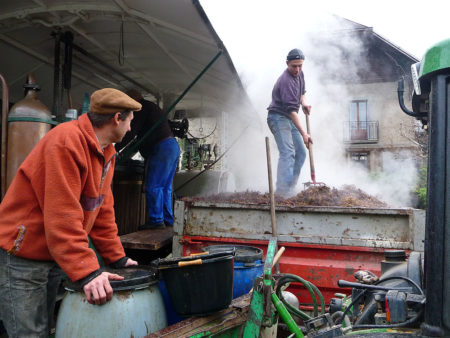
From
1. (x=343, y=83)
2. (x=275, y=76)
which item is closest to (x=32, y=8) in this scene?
(x=275, y=76)

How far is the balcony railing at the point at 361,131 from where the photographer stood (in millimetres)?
21886

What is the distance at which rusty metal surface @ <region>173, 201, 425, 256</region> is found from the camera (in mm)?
3186

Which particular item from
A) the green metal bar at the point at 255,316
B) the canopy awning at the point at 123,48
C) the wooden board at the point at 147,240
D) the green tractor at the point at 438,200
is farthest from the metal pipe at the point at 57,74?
the green tractor at the point at 438,200

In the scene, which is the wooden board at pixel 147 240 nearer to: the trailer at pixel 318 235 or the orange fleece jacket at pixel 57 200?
the trailer at pixel 318 235

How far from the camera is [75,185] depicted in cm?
189

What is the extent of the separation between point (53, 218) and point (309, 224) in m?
2.35

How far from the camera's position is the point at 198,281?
2006mm

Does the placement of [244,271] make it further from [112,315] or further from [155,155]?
[155,155]

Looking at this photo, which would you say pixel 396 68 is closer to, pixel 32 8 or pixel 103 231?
pixel 32 8

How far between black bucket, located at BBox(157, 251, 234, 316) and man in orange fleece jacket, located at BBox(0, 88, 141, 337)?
0.34 metres

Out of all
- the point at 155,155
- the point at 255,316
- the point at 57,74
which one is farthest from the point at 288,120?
the point at 255,316

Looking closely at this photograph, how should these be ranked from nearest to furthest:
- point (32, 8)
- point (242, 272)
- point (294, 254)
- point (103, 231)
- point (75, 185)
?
point (75, 185), point (103, 231), point (242, 272), point (294, 254), point (32, 8)

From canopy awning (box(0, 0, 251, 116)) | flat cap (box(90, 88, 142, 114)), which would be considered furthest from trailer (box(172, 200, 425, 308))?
canopy awning (box(0, 0, 251, 116))

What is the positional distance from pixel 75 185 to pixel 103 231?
26.0 inches
